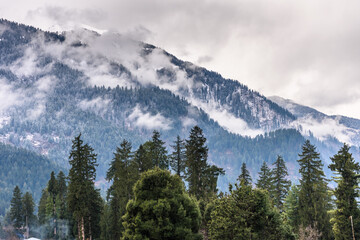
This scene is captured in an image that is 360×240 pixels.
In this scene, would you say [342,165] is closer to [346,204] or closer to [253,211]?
[346,204]

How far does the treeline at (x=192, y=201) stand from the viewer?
1272 inches

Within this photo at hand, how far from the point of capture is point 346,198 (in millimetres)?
44031

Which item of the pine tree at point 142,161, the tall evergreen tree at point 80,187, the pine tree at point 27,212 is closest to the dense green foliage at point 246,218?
the pine tree at point 142,161

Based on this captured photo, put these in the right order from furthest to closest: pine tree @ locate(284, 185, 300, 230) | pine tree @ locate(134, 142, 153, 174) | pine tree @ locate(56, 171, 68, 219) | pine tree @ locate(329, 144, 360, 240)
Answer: pine tree @ locate(56, 171, 68, 219) < pine tree @ locate(284, 185, 300, 230) < pine tree @ locate(134, 142, 153, 174) < pine tree @ locate(329, 144, 360, 240)

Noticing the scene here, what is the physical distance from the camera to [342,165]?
147 feet

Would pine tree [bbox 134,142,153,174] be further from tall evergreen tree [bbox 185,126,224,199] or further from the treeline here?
tall evergreen tree [bbox 185,126,224,199]

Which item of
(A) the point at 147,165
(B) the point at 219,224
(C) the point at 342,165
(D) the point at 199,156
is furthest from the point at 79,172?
(C) the point at 342,165

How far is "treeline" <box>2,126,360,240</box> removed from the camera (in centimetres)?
3231

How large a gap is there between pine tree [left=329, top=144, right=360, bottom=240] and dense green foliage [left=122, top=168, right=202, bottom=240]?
19436 mm

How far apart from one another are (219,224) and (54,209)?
55679 mm

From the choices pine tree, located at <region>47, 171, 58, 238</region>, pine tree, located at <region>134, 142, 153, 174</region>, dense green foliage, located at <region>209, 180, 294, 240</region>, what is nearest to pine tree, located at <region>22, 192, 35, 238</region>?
pine tree, located at <region>47, 171, 58, 238</region>

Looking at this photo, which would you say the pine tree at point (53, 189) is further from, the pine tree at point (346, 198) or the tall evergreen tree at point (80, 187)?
the pine tree at point (346, 198)

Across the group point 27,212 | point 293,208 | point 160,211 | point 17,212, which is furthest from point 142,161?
point 17,212

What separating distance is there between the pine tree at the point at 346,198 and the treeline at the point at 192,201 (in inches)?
4.2
